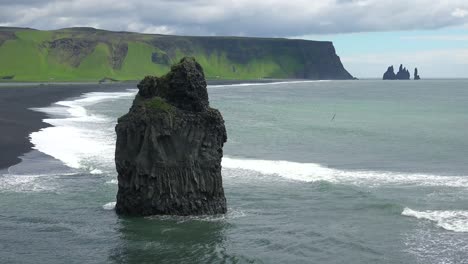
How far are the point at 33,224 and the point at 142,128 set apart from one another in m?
7.34

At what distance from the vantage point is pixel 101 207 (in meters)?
37.7

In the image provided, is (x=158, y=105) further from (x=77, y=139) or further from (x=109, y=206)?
(x=77, y=139)

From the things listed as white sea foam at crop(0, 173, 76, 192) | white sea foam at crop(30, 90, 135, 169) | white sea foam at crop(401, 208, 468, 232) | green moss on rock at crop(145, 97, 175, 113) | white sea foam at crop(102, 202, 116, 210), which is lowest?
white sea foam at crop(30, 90, 135, 169)

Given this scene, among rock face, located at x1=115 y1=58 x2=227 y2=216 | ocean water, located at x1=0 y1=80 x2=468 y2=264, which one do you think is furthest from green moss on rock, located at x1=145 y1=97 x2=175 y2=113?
ocean water, located at x1=0 y1=80 x2=468 y2=264

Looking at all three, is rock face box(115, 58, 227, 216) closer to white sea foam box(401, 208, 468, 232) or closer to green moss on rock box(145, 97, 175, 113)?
green moss on rock box(145, 97, 175, 113)

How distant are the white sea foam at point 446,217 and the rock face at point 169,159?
10281 millimetres

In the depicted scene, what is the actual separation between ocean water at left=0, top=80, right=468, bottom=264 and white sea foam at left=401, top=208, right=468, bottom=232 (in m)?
0.05

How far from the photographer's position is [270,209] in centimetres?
3753

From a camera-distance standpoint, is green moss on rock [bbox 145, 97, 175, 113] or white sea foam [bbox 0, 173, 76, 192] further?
white sea foam [bbox 0, 173, 76, 192]

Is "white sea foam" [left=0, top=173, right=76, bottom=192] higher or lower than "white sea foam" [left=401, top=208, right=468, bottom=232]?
lower

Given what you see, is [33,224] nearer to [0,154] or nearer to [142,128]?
[142,128]

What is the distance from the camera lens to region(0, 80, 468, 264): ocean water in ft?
97.1

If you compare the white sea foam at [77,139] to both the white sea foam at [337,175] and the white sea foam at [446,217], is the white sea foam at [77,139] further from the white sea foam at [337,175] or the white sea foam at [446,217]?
the white sea foam at [446,217]

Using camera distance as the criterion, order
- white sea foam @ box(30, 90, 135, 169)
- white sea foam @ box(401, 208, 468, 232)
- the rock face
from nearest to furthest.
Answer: white sea foam @ box(401, 208, 468, 232) < the rock face < white sea foam @ box(30, 90, 135, 169)
